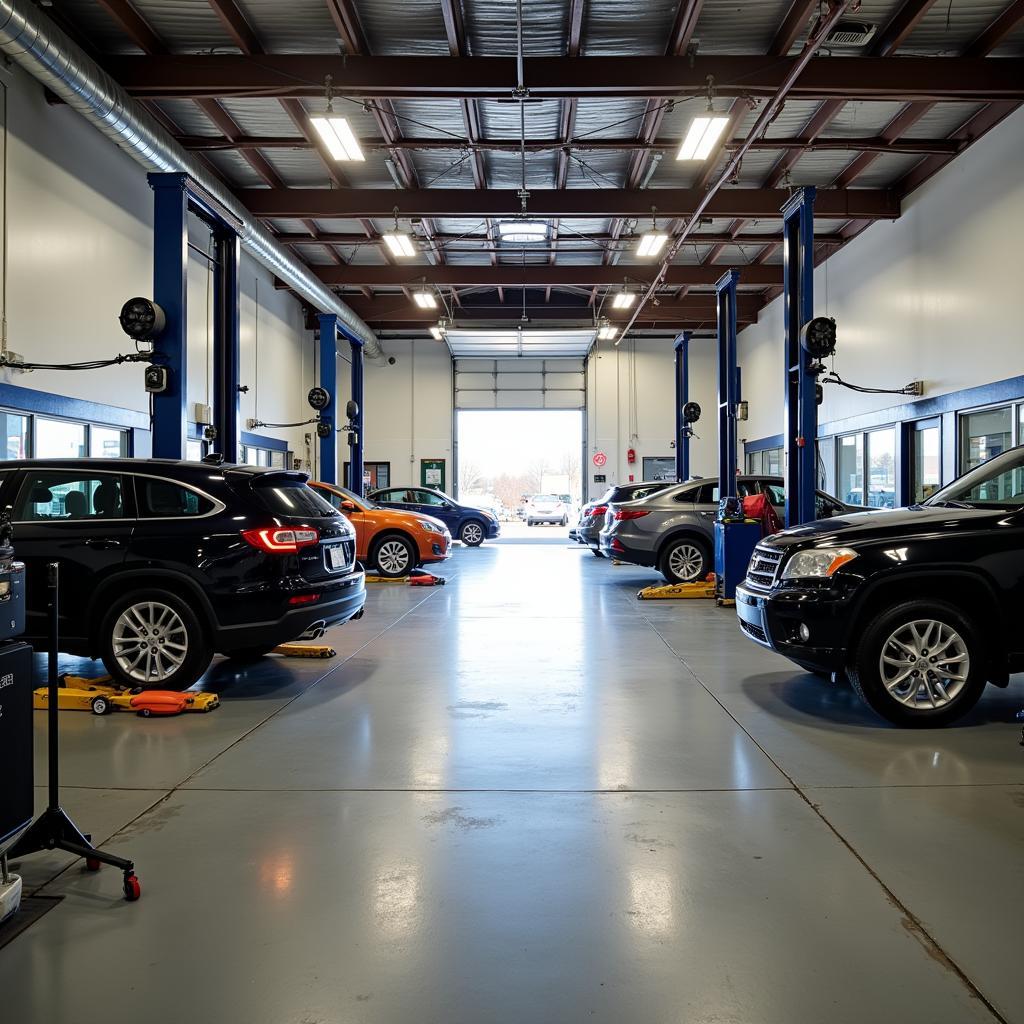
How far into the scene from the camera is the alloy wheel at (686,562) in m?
11.7

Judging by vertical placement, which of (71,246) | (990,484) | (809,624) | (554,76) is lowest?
(809,624)

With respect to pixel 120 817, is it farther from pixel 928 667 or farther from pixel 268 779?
pixel 928 667

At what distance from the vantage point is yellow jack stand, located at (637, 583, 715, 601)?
11.0 meters

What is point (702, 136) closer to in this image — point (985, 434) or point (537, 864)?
point (985, 434)

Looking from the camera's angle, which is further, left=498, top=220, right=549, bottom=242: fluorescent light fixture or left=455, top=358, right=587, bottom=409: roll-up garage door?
left=455, top=358, right=587, bottom=409: roll-up garage door

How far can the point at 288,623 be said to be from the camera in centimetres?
550

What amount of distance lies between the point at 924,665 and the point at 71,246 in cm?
1225

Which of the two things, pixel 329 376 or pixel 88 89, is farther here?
pixel 329 376

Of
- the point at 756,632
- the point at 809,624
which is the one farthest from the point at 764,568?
the point at 809,624

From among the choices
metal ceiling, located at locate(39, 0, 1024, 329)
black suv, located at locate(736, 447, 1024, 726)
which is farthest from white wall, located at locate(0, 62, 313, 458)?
black suv, located at locate(736, 447, 1024, 726)

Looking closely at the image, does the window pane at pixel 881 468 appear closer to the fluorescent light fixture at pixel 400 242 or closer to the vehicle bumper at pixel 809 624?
the fluorescent light fixture at pixel 400 242

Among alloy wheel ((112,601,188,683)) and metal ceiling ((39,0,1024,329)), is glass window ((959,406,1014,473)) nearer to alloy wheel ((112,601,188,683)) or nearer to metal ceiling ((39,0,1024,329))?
metal ceiling ((39,0,1024,329))

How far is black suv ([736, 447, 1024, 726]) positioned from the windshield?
47 cm

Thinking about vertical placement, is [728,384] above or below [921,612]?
above
